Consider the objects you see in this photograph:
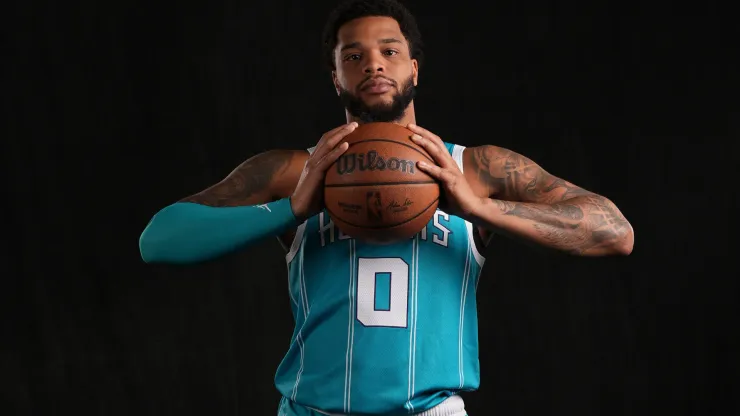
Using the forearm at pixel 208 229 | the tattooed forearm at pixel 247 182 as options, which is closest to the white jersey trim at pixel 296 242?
the tattooed forearm at pixel 247 182

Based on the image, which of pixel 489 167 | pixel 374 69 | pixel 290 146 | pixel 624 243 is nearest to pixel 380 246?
pixel 489 167

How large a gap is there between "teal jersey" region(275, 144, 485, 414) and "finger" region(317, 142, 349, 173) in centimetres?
35

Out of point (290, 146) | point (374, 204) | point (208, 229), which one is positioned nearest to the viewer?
point (374, 204)

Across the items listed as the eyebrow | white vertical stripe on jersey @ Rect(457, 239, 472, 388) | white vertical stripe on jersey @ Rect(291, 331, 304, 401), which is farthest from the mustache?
white vertical stripe on jersey @ Rect(291, 331, 304, 401)

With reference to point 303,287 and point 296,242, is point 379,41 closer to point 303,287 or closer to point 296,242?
point 296,242

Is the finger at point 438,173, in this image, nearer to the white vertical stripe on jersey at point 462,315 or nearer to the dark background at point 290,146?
the white vertical stripe on jersey at point 462,315

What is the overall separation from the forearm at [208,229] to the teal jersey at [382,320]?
269 mm

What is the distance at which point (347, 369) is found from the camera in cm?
210

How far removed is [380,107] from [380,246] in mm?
355

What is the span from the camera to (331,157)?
189 cm

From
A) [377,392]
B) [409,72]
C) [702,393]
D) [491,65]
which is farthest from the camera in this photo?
[491,65]

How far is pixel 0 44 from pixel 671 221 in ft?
8.97

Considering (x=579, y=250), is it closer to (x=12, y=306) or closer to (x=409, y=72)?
(x=409, y=72)

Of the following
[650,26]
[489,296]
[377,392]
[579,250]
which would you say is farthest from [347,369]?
[650,26]
